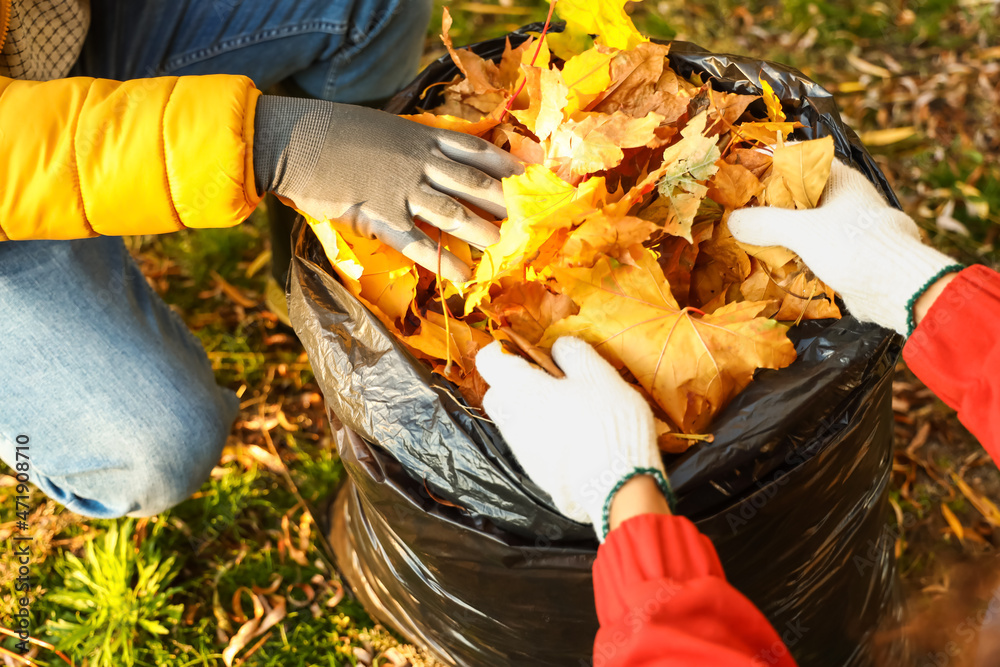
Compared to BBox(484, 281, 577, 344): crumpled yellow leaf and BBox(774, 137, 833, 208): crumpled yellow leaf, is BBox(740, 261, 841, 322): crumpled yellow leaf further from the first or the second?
BBox(484, 281, 577, 344): crumpled yellow leaf

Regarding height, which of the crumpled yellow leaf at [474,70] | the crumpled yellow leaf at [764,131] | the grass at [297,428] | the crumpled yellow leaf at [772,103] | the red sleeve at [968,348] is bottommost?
the grass at [297,428]

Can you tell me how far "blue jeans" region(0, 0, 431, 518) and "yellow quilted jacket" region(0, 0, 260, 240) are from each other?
0.26m

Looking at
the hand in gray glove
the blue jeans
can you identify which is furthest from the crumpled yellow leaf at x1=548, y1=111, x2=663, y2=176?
the blue jeans

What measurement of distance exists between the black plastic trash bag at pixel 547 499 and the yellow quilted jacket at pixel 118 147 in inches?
7.4

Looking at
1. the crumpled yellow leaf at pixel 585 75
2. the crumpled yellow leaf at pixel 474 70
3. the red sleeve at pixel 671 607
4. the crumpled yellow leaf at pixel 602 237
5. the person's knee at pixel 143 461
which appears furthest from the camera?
the person's knee at pixel 143 461

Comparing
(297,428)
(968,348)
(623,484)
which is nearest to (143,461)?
(297,428)

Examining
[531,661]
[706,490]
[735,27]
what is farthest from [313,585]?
[735,27]

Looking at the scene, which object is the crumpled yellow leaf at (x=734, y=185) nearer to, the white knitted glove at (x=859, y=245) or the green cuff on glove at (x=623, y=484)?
the white knitted glove at (x=859, y=245)

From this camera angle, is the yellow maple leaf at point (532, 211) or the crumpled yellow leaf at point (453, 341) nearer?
the yellow maple leaf at point (532, 211)

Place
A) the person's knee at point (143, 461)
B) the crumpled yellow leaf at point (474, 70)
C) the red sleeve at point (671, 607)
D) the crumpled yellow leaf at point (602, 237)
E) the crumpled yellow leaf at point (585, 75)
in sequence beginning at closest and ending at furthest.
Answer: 1. the red sleeve at point (671, 607)
2. the crumpled yellow leaf at point (602, 237)
3. the crumpled yellow leaf at point (585, 75)
4. the crumpled yellow leaf at point (474, 70)
5. the person's knee at point (143, 461)

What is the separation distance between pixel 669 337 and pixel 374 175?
43cm

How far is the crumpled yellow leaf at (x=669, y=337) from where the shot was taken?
0.84m

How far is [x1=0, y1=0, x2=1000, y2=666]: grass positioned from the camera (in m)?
1.43

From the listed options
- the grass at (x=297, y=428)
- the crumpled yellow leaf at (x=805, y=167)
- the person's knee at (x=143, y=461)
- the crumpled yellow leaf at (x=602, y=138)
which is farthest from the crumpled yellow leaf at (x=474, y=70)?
the grass at (x=297, y=428)
